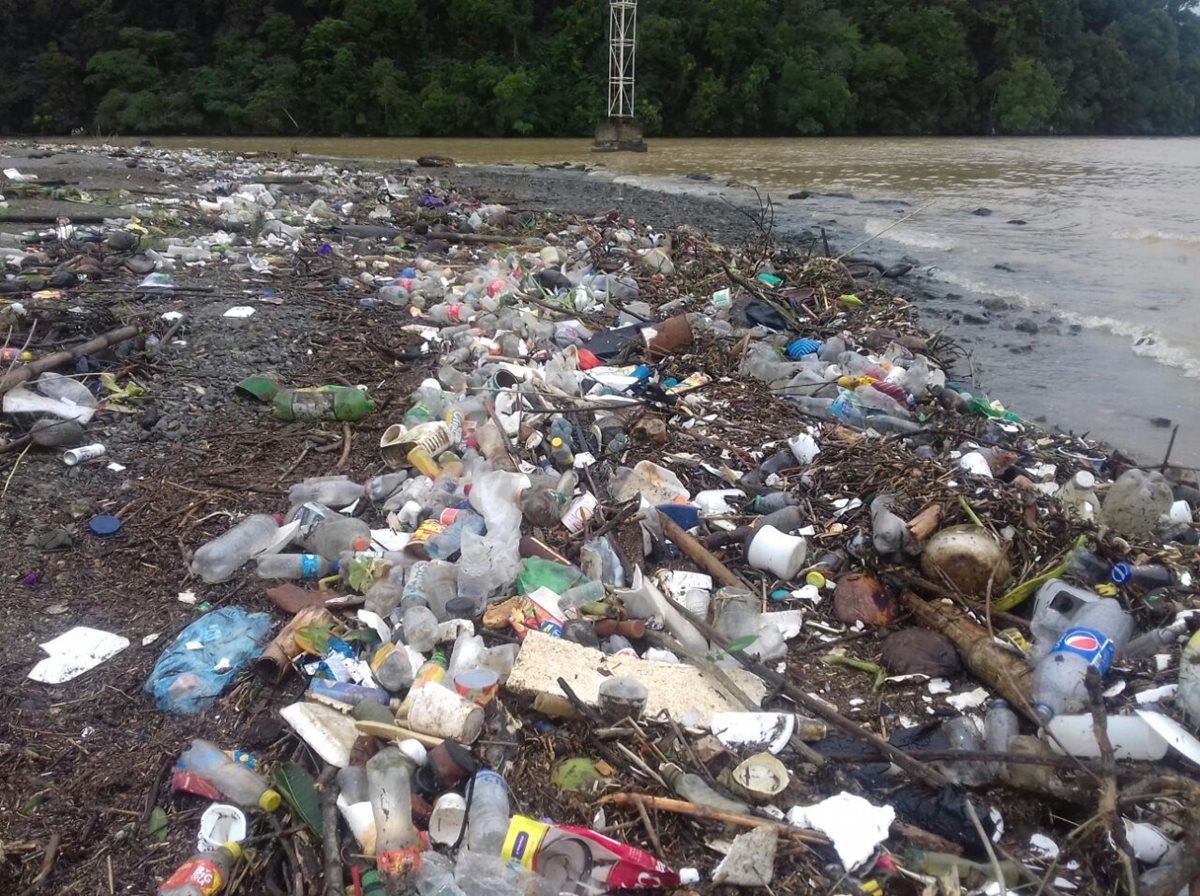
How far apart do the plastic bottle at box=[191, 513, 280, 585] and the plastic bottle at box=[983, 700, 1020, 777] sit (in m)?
2.17

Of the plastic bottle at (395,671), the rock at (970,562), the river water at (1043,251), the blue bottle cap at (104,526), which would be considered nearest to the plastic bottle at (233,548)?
the blue bottle cap at (104,526)

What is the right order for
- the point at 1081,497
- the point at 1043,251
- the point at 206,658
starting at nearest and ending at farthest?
the point at 206,658 → the point at 1081,497 → the point at 1043,251

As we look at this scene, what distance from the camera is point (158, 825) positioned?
1781mm

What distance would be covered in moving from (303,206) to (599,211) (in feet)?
11.6

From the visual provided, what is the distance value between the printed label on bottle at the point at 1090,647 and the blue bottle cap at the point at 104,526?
2831 millimetres

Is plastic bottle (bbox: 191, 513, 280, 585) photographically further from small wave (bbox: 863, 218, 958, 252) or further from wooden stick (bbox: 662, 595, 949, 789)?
small wave (bbox: 863, 218, 958, 252)

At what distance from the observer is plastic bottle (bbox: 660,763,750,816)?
1751mm

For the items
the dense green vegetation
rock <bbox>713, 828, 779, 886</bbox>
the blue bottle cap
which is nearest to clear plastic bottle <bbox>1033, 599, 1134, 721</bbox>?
rock <bbox>713, 828, 779, 886</bbox>

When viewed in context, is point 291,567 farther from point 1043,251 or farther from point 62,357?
point 1043,251

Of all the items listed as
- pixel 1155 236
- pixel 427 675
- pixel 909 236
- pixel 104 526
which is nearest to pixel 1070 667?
pixel 427 675

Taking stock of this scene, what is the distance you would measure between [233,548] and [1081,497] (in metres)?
2.92

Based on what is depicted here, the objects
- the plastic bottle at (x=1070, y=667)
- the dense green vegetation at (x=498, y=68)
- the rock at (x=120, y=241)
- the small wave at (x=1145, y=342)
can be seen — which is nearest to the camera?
the plastic bottle at (x=1070, y=667)

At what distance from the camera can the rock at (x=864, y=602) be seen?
2473mm

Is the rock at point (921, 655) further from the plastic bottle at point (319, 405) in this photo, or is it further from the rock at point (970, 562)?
the plastic bottle at point (319, 405)
